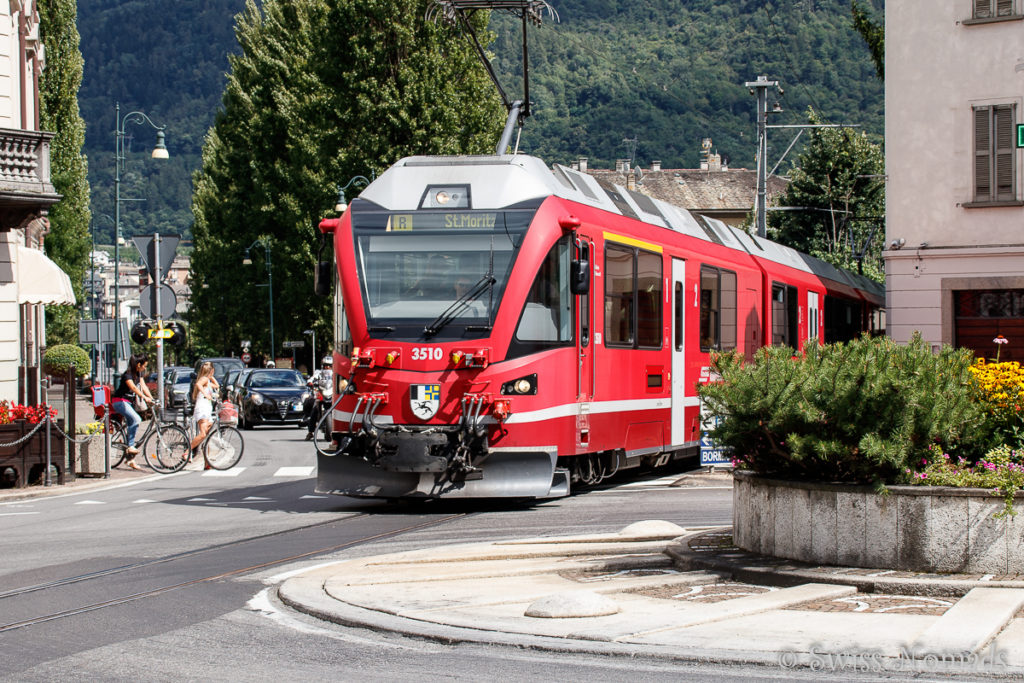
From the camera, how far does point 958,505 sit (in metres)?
8.93

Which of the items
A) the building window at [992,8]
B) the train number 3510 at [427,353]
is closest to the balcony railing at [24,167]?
the train number 3510 at [427,353]

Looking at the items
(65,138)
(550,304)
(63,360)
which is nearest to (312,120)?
(65,138)

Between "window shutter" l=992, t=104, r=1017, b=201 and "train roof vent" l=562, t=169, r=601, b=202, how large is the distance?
10074mm

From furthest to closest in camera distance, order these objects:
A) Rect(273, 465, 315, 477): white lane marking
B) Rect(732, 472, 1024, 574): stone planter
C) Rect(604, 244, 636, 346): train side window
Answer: Rect(273, 465, 315, 477): white lane marking
Rect(604, 244, 636, 346): train side window
Rect(732, 472, 1024, 574): stone planter

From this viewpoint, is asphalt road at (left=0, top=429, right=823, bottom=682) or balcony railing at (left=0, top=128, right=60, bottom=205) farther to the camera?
balcony railing at (left=0, top=128, right=60, bottom=205)

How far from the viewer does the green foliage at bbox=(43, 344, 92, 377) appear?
4331 cm

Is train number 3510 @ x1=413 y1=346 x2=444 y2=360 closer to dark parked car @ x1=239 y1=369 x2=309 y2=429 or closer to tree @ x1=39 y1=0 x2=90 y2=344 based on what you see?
dark parked car @ x1=239 y1=369 x2=309 y2=429

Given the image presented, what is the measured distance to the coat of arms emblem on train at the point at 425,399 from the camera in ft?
46.8

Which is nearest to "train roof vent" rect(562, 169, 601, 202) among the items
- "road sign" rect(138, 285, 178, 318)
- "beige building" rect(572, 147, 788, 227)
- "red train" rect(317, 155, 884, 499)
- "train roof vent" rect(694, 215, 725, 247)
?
"red train" rect(317, 155, 884, 499)

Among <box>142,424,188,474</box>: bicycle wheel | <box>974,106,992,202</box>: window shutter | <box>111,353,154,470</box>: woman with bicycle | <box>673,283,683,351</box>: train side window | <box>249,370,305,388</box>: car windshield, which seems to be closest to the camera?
<box>673,283,683,351</box>: train side window

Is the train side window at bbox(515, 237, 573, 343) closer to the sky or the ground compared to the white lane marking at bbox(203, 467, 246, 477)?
closer to the sky

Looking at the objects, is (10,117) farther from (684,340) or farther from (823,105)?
(823,105)

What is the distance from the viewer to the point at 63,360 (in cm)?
4541

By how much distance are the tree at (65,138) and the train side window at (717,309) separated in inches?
890
